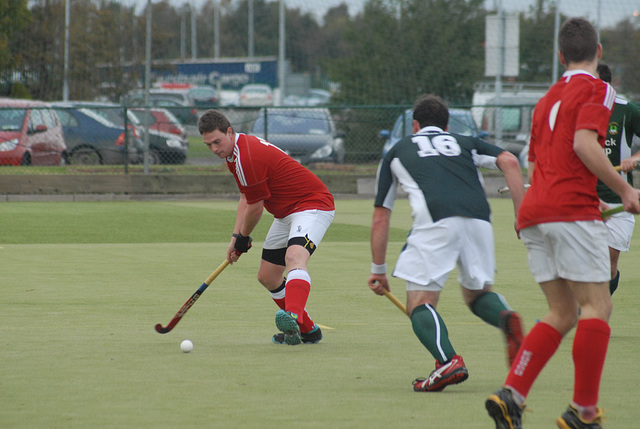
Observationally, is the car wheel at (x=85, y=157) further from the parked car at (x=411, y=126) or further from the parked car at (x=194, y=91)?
the parked car at (x=194, y=91)

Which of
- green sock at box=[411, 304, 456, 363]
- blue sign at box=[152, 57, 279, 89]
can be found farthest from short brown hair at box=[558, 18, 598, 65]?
blue sign at box=[152, 57, 279, 89]

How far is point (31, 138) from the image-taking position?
2069 centimetres

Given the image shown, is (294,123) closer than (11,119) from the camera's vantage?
No

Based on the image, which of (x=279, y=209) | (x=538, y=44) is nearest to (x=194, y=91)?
(x=538, y=44)

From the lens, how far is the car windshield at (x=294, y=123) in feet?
69.4

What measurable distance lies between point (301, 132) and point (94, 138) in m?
4.64

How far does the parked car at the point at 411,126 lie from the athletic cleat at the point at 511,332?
1593 centimetres

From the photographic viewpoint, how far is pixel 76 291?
29.5 ft

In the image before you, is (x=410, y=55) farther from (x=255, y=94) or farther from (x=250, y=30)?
(x=255, y=94)

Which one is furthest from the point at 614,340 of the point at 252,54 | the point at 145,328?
the point at 252,54

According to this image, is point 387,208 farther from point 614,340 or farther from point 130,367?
point 614,340

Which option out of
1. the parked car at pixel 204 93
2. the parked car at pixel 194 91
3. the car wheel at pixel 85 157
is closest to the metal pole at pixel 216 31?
the parked car at pixel 194 91

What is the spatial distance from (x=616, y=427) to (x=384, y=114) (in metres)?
18.1

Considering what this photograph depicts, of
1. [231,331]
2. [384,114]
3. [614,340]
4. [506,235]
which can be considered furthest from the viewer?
[384,114]
